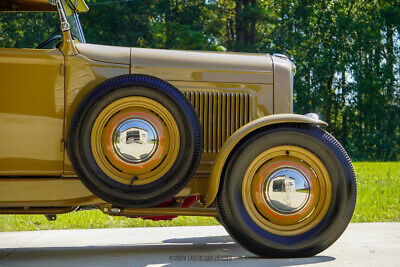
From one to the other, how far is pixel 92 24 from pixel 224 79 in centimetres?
2108

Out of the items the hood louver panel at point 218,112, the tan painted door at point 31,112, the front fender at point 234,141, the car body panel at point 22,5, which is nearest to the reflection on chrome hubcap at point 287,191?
the front fender at point 234,141

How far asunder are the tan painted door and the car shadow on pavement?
2.28 ft

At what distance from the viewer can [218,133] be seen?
4891mm

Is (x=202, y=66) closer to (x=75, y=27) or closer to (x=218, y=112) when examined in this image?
(x=218, y=112)

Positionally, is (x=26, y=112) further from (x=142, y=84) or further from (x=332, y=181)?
(x=332, y=181)

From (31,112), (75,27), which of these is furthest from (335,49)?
(31,112)

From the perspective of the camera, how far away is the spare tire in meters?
4.29

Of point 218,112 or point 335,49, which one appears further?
point 335,49

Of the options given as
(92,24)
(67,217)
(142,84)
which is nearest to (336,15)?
(92,24)

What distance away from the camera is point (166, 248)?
510 centimetres

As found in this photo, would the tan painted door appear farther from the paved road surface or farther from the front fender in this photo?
the front fender

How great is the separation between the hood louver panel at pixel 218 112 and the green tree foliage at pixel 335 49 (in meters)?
24.2

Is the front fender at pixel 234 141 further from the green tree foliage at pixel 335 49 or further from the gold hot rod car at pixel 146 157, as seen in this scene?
the green tree foliage at pixel 335 49

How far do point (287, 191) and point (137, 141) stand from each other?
3.87 ft
